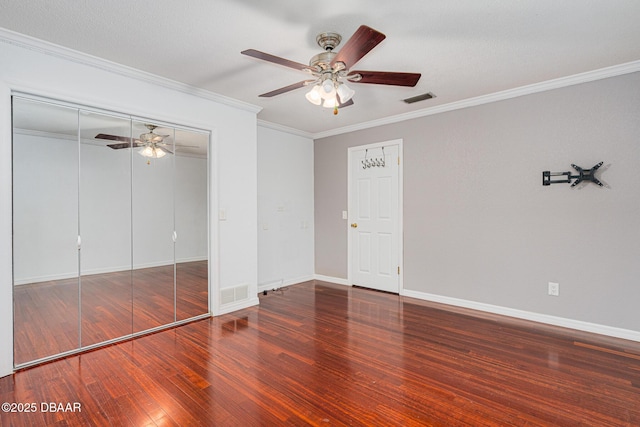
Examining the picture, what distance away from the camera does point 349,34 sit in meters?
2.34

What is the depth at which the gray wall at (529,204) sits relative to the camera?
2.99 m

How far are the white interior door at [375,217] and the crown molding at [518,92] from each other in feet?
1.15

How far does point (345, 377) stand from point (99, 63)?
330 centimetres

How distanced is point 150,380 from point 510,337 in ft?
10.3

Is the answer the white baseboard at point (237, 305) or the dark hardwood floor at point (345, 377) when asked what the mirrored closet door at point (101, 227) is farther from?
the dark hardwood floor at point (345, 377)

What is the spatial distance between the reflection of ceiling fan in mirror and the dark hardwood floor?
1816 millimetres

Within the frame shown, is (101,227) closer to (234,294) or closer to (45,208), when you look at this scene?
(45,208)

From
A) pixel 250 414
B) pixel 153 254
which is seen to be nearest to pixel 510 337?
pixel 250 414

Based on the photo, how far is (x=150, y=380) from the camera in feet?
7.52

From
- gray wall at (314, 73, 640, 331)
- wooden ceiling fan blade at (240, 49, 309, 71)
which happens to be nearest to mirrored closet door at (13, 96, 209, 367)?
wooden ceiling fan blade at (240, 49, 309, 71)

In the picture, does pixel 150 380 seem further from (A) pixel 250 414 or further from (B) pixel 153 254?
(B) pixel 153 254

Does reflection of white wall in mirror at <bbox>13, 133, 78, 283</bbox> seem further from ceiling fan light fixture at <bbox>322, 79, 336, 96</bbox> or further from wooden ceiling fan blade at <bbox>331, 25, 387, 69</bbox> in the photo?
wooden ceiling fan blade at <bbox>331, 25, 387, 69</bbox>

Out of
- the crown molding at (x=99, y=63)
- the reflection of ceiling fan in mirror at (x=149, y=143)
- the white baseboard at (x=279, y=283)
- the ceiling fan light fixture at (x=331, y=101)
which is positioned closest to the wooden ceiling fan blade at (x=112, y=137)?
the reflection of ceiling fan in mirror at (x=149, y=143)

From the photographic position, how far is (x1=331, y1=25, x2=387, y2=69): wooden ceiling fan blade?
174 centimetres
